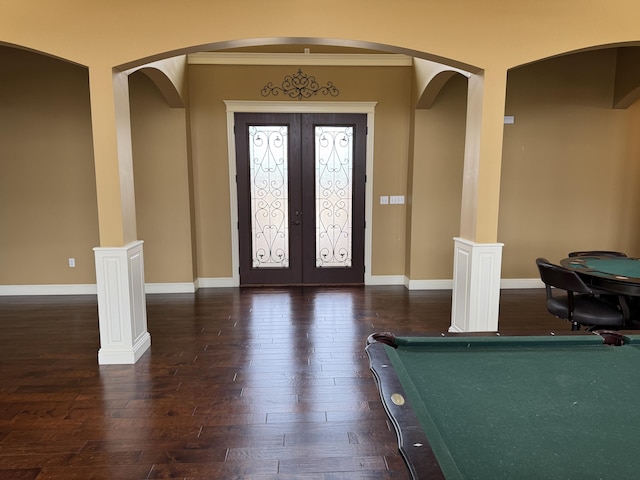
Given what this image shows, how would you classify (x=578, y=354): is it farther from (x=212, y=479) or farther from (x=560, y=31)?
(x=560, y=31)

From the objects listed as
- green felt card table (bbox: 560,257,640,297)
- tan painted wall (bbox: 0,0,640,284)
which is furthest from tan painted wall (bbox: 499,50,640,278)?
green felt card table (bbox: 560,257,640,297)

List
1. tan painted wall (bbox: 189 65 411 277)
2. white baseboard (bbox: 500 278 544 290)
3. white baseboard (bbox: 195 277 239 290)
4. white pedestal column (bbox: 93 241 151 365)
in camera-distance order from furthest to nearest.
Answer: white baseboard (bbox: 195 277 239 290)
white baseboard (bbox: 500 278 544 290)
tan painted wall (bbox: 189 65 411 277)
white pedestal column (bbox: 93 241 151 365)

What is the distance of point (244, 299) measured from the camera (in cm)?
557

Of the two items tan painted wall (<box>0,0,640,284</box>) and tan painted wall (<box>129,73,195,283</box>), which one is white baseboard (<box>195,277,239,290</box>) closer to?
tan painted wall (<box>0,0,640,284</box>)

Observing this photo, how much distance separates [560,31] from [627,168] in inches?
132

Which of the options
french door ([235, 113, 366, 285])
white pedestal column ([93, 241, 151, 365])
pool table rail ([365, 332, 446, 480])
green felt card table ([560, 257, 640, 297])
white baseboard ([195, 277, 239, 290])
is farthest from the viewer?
white baseboard ([195, 277, 239, 290])

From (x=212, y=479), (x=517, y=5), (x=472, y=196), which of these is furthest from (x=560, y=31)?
(x=212, y=479)

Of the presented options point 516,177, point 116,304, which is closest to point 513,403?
point 116,304

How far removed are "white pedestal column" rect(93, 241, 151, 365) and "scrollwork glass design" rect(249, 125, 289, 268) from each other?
2559 millimetres

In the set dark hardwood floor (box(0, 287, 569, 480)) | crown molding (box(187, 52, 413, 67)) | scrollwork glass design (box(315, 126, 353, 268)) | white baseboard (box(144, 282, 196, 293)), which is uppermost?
crown molding (box(187, 52, 413, 67))

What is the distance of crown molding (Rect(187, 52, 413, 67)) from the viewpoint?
571cm

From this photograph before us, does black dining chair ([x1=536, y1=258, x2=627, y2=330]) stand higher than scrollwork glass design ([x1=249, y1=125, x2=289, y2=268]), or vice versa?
scrollwork glass design ([x1=249, y1=125, x2=289, y2=268])

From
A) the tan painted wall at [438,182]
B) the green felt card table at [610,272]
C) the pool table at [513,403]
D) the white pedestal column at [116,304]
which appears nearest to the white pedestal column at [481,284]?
the green felt card table at [610,272]

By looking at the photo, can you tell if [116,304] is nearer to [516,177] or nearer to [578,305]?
[578,305]
